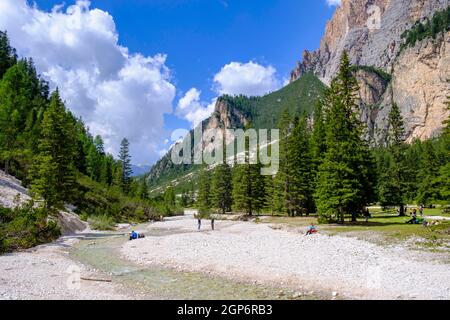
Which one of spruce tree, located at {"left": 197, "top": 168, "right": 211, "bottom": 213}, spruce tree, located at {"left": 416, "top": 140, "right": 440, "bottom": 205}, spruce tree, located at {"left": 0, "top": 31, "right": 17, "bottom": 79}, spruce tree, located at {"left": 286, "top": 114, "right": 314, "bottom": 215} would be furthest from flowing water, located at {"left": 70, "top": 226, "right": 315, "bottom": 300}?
spruce tree, located at {"left": 0, "top": 31, "right": 17, "bottom": 79}

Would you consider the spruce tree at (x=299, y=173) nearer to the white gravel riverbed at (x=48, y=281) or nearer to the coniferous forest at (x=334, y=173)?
the coniferous forest at (x=334, y=173)

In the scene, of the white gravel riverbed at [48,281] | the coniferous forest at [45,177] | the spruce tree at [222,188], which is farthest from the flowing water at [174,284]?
the spruce tree at [222,188]

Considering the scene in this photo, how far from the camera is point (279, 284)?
15.6 m

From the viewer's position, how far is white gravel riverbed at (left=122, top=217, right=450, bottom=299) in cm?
1382

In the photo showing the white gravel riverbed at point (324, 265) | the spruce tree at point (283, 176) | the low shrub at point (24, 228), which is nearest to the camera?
the white gravel riverbed at point (324, 265)

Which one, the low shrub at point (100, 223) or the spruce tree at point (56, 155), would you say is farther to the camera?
the low shrub at point (100, 223)

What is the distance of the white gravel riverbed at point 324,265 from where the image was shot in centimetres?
1382

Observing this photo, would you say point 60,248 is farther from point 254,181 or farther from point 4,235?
point 254,181

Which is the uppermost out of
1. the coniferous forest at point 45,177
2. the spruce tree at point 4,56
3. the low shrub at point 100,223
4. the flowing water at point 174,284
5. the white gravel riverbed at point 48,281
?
the spruce tree at point 4,56

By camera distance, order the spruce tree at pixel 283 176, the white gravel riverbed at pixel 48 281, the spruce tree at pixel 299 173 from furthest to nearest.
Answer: the spruce tree at pixel 283 176 → the spruce tree at pixel 299 173 → the white gravel riverbed at pixel 48 281

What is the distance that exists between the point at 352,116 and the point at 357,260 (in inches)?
1025

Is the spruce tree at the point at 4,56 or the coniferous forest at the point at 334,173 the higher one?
the spruce tree at the point at 4,56

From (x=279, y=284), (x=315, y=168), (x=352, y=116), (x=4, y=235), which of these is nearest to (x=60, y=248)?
(x=4, y=235)

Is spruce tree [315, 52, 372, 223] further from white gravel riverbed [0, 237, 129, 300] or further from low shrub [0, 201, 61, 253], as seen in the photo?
low shrub [0, 201, 61, 253]
